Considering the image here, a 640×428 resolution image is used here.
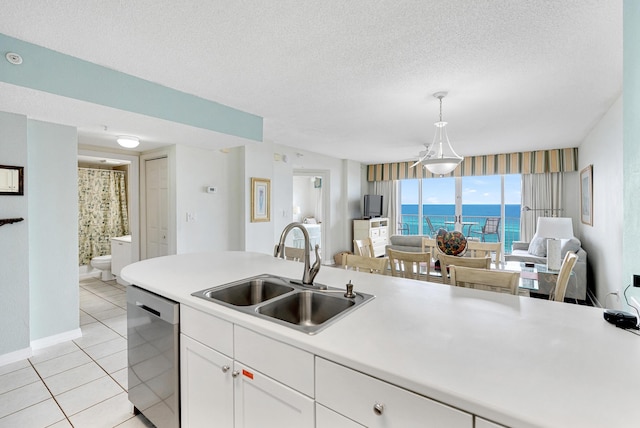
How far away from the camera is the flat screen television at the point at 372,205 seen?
24.5 ft

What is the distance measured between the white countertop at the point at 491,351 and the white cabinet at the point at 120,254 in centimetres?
391

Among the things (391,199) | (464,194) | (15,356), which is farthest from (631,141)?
(391,199)

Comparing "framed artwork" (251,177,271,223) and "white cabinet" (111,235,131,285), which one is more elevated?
"framed artwork" (251,177,271,223)

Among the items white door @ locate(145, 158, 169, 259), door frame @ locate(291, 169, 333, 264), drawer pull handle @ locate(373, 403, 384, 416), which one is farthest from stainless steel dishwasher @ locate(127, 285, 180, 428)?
door frame @ locate(291, 169, 333, 264)

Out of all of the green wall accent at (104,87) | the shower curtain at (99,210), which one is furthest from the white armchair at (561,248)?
the shower curtain at (99,210)

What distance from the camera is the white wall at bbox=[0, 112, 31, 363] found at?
2.51 m

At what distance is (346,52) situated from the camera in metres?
2.13

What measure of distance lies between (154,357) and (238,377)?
73 cm

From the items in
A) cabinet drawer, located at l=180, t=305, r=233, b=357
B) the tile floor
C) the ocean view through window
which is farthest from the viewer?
the ocean view through window

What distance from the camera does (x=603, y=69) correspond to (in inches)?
93.7

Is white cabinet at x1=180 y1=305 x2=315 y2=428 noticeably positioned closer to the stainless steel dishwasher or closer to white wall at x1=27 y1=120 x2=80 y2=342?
the stainless steel dishwasher

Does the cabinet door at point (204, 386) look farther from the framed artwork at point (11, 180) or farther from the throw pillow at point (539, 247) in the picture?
the throw pillow at point (539, 247)

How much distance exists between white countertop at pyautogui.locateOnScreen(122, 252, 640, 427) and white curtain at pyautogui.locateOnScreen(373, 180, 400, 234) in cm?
647

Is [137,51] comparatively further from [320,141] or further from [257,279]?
[320,141]
